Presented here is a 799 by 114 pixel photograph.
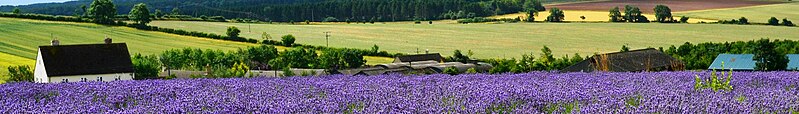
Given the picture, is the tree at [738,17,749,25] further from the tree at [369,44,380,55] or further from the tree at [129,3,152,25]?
the tree at [129,3,152,25]

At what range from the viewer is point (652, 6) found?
4577 inches

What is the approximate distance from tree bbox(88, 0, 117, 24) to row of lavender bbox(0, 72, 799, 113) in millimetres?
102963

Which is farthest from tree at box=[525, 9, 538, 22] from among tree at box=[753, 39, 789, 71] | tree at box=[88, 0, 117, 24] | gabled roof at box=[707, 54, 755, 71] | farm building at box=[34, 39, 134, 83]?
farm building at box=[34, 39, 134, 83]

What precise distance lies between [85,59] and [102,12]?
6478 centimetres

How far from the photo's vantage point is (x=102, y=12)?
4338 inches

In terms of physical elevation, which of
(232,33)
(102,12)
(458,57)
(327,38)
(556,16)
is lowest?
(458,57)

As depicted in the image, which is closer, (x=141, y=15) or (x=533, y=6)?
(x=141, y=15)

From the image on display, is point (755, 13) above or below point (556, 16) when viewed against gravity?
above

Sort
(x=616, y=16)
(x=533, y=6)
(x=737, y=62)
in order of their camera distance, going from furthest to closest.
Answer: (x=533, y=6) < (x=616, y=16) < (x=737, y=62)

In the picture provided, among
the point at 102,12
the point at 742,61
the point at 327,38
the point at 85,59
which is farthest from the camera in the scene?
the point at 102,12

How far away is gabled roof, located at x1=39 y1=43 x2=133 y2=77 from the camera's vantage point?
4717 cm

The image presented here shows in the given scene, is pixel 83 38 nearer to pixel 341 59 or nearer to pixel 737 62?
pixel 341 59

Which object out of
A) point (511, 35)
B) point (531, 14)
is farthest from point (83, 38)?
point (531, 14)

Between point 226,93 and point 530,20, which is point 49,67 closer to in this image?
point 226,93
